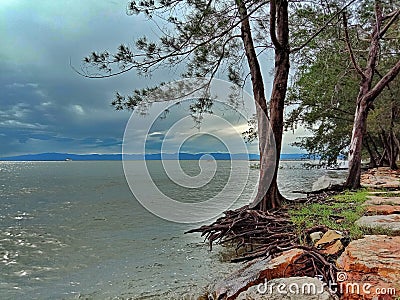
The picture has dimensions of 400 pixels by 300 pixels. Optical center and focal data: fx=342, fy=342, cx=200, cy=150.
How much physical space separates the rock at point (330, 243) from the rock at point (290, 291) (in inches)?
41.8

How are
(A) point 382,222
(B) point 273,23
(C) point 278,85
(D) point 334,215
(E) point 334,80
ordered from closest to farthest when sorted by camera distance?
(A) point 382,222
(D) point 334,215
(B) point 273,23
(C) point 278,85
(E) point 334,80

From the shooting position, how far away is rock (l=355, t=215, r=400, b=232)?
14.7ft

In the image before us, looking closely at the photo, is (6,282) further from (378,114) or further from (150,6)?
(378,114)

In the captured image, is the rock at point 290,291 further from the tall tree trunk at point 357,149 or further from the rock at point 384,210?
the tall tree trunk at point 357,149

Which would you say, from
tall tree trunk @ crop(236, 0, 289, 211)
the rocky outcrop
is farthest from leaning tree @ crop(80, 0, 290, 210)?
the rocky outcrop

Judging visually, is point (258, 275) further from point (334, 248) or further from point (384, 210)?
point (384, 210)

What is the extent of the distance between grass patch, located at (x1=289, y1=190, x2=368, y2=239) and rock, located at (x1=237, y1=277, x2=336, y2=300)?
1579 mm

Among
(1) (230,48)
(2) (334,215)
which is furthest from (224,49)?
(2) (334,215)

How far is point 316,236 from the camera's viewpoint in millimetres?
4840

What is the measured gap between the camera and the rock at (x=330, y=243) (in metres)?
3.99

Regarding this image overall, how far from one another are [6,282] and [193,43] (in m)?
4.95

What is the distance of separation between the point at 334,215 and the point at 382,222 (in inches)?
55.4

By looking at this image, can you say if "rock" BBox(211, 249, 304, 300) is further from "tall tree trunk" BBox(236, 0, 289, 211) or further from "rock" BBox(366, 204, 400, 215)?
"tall tree trunk" BBox(236, 0, 289, 211)

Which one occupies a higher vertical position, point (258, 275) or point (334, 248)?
point (334, 248)
